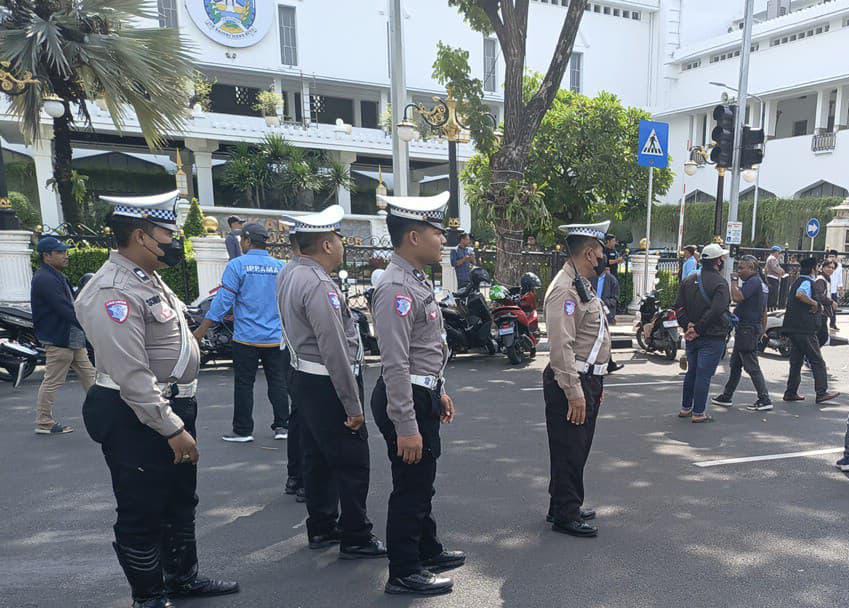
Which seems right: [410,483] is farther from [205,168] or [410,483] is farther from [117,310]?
[205,168]

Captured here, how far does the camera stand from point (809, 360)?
6645 millimetres

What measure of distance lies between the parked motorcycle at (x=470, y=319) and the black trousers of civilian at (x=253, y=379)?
12.4ft

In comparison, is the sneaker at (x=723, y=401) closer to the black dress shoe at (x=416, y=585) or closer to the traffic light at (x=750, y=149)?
the black dress shoe at (x=416, y=585)

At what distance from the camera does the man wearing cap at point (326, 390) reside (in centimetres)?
Answer: 294

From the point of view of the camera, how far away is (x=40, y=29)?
10.1m

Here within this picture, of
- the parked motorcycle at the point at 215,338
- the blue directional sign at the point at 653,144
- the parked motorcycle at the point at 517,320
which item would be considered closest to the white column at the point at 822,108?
the blue directional sign at the point at 653,144

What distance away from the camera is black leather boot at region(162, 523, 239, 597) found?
2.77 metres

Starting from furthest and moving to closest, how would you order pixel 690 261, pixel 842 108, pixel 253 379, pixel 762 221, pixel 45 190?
1. pixel 842 108
2. pixel 762 221
3. pixel 45 190
4. pixel 690 261
5. pixel 253 379

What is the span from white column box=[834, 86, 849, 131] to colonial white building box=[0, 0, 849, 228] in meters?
0.05

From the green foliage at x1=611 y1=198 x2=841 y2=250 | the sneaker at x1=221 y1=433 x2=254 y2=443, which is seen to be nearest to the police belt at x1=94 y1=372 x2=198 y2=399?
the sneaker at x1=221 y1=433 x2=254 y2=443

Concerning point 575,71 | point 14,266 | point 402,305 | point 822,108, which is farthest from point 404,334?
point 575,71

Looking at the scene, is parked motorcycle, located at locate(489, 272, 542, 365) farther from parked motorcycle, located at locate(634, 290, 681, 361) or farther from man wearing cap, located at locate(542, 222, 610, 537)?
man wearing cap, located at locate(542, 222, 610, 537)

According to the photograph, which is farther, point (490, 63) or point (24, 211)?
point (490, 63)

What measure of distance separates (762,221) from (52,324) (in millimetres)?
29673
